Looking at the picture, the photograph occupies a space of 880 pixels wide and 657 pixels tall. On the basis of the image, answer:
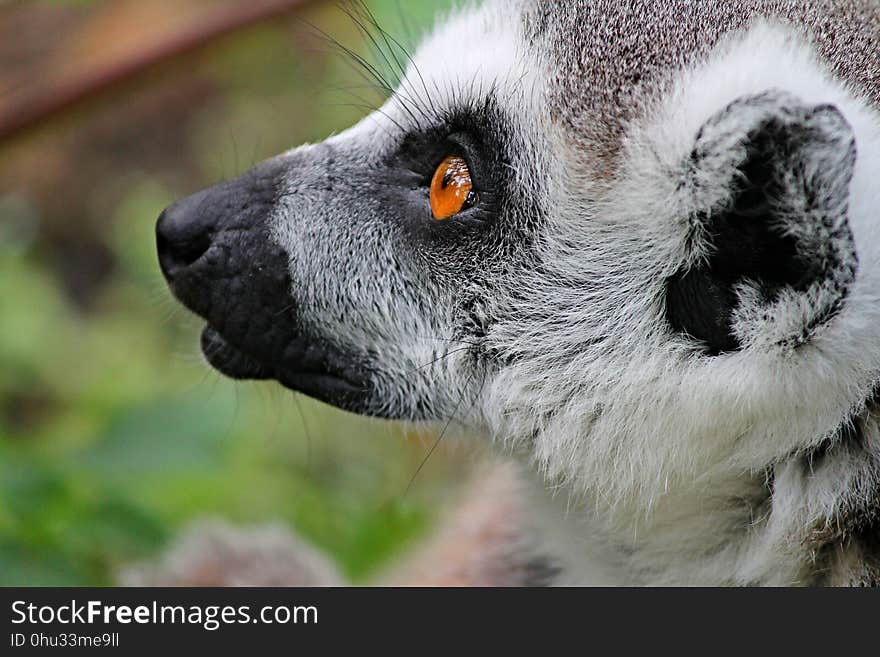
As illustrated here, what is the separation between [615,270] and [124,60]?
206cm

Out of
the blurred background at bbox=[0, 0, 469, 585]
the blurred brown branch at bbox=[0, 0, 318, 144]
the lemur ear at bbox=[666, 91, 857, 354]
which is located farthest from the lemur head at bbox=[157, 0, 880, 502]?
the blurred brown branch at bbox=[0, 0, 318, 144]

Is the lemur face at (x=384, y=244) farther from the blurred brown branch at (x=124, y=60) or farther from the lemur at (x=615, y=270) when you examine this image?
the blurred brown branch at (x=124, y=60)

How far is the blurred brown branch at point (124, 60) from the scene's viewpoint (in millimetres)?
3459

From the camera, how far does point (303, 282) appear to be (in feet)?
8.36

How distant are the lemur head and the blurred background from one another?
1.57 ft

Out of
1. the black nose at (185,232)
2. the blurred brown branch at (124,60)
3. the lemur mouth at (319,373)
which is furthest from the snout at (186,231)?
the blurred brown branch at (124,60)

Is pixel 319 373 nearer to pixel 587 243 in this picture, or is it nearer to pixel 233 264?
pixel 233 264

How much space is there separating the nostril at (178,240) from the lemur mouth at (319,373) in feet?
0.67

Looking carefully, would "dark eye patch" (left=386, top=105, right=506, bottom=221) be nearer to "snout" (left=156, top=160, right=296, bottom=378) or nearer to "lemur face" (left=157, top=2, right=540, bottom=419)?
"lemur face" (left=157, top=2, right=540, bottom=419)

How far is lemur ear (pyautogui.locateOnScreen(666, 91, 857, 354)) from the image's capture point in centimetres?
187

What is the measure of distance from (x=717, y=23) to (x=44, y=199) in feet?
15.7

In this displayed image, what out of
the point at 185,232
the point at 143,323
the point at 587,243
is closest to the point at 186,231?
the point at 185,232

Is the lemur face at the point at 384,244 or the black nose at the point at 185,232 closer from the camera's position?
the lemur face at the point at 384,244

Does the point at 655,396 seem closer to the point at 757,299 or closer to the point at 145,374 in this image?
the point at 757,299
